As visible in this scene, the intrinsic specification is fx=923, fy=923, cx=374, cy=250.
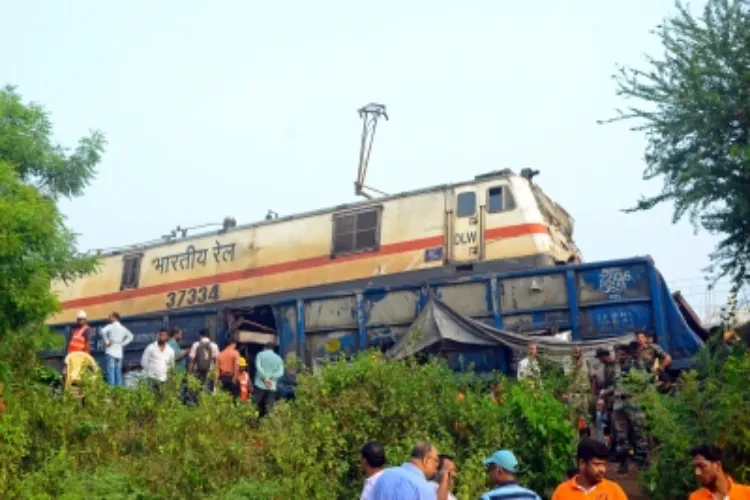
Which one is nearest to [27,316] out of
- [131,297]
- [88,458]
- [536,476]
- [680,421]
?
[88,458]

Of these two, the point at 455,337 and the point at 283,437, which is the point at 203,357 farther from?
the point at 283,437

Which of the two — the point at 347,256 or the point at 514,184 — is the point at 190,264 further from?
the point at 514,184

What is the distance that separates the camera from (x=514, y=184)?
1577cm

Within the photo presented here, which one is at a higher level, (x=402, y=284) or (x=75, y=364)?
(x=402, y=284)

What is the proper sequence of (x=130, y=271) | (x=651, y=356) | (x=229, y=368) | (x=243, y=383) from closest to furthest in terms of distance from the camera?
(x=651, y=356) < (x=229, y=368) < (x=243, y=383) < (x=130, y=271)

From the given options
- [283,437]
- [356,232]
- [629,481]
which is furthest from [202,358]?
[629,481]

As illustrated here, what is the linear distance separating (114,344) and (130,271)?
21.5 ft

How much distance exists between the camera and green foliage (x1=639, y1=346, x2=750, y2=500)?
7.46 meters

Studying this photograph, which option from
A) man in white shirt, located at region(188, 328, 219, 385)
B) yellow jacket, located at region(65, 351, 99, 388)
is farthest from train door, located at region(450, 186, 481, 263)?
yellow jacket, located at region(65, 351, 99, 388)

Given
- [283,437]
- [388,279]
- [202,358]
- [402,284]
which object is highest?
[388,279]

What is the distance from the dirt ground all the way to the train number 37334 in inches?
397

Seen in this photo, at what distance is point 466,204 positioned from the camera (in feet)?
52.9

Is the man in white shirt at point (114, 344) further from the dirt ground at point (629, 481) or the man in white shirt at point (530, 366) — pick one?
the dirt ground at point (629, 481)

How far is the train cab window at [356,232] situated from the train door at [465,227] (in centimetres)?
161
